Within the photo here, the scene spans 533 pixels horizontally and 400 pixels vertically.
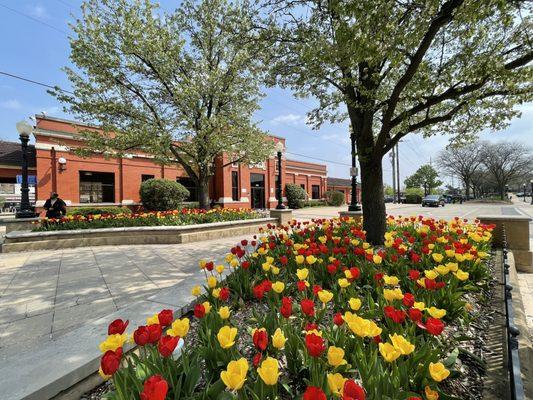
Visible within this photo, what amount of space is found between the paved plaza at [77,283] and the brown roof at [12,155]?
580 inches

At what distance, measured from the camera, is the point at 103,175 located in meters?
18.9

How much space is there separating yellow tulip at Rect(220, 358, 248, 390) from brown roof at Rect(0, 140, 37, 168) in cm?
2307

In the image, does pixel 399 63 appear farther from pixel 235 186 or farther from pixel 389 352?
pixel 235 186

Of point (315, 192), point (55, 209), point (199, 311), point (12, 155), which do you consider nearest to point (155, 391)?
point (199, 311)

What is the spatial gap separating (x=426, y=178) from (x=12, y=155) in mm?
82351

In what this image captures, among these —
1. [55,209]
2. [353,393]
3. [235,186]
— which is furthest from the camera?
[235,186]

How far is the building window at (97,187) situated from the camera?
18141 millimetres

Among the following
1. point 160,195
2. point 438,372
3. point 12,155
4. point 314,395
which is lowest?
point 438,372

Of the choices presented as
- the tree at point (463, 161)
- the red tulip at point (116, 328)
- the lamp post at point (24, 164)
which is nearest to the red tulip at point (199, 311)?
the red tulip at point (116, 328)

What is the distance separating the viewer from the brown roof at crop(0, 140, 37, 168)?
18219 mm

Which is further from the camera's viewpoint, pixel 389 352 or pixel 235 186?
pixel 235 186

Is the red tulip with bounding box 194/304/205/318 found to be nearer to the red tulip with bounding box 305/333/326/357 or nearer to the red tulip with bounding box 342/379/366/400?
the red tulip with bounding box 305/333/326/357

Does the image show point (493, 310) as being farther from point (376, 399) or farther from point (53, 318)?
point (53, 318)

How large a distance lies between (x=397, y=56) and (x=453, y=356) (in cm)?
410
